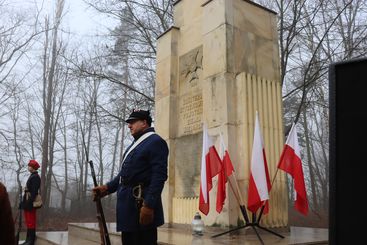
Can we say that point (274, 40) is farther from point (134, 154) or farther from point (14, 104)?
point (14, 104)

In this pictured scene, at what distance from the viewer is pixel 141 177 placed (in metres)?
3.68

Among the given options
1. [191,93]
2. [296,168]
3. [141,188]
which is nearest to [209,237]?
[296,168]

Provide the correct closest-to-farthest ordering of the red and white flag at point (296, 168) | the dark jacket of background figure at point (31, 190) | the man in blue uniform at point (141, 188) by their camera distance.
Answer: the man in blue uniform at point (141, 188)
the red and white flag at point (296, 168)
the dark jacket of background figure at point (31, 190)

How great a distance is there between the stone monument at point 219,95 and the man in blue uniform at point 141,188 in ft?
10.4

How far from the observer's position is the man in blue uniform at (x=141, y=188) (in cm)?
354

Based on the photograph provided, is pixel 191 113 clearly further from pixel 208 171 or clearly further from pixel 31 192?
pixel 31 192

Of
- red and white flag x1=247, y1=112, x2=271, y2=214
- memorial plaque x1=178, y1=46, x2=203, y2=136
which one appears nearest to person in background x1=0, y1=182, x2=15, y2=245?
red and white flag x1=247, y1=112, x2=271, y2=214

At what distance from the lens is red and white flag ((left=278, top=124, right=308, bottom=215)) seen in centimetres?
585

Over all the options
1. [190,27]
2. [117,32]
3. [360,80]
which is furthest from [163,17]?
[360,80]

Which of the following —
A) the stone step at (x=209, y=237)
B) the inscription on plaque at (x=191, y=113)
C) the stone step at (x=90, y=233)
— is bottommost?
the stone step at (x=90, y=233)

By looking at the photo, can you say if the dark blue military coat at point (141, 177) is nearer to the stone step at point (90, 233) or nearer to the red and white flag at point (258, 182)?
the red and white flag at point (258, 182)

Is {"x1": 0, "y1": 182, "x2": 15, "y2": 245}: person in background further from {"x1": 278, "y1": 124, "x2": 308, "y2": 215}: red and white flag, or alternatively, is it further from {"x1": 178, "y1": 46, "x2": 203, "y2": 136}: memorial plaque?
{"x1": 178, "y1": 46, "x2": 203, "y2": 136}: memorial plaque

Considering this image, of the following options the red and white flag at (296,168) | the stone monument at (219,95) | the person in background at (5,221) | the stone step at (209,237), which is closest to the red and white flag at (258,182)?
the red and white flag at (296,168)

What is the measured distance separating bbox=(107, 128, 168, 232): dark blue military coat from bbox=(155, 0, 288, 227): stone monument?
3201 mm
